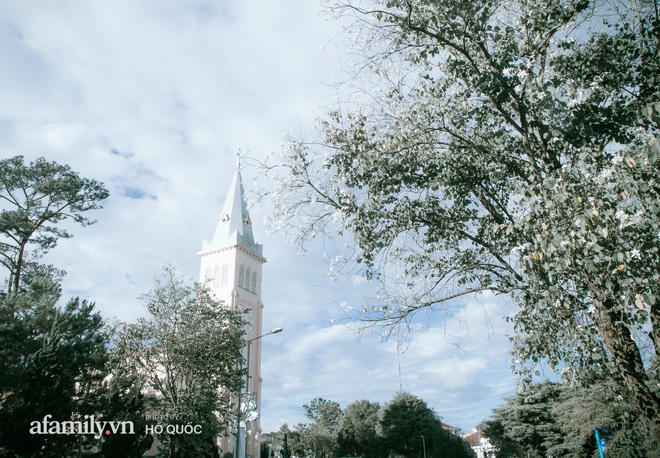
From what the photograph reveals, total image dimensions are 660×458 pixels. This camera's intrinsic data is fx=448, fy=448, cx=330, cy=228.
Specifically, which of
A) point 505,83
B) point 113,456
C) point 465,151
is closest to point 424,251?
point 465,151

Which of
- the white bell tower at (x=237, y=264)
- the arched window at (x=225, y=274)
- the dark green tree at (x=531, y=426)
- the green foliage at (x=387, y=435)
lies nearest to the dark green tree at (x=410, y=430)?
the green foliage at (x=387, y=435)

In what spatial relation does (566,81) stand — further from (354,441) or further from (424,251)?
(354,441)

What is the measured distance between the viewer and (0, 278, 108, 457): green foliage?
14.6m

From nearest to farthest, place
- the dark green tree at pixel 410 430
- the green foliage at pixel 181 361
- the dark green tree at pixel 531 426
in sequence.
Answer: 1. the green foliage at pixel 181 361
2. the dark green tree at pixel 531 426
3. the dark green tree at pixel 410 430

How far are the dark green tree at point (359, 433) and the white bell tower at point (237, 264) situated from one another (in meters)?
15.9

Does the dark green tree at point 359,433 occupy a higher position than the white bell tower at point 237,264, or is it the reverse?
the white bell tower at point 237,264

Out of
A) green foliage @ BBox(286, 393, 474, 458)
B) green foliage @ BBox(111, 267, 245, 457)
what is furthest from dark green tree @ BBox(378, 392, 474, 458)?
green foliage @ BBox(111, 267, 245, 457)

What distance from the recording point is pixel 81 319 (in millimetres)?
19219

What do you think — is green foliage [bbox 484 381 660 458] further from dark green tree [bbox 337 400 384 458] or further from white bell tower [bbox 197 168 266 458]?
white bell tower [bbox 197 168 266 458]

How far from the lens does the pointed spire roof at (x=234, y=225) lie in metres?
61.6

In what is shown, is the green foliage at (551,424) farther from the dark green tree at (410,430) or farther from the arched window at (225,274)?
the arched window at (225,274)

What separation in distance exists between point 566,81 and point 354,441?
215 feet

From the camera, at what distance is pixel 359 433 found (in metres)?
63.6

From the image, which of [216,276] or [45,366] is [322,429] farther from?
[45,366]
